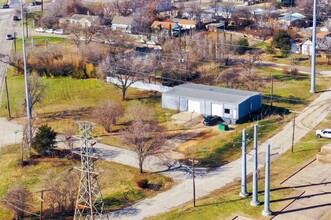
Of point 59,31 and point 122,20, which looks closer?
point 59,31

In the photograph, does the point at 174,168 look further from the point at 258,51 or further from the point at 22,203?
the point at 258,51

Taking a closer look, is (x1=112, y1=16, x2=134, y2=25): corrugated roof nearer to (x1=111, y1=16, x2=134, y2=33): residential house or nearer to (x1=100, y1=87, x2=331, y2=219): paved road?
(x1=111, y1=16, x2=134, y2=33): residential house

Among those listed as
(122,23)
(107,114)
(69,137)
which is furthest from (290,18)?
(69,137)

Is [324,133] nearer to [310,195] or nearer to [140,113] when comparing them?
[310,195]

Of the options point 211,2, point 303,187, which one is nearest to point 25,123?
point 303,187

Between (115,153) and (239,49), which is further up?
(239,49)

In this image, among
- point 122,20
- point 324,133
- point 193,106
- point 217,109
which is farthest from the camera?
point 122,20

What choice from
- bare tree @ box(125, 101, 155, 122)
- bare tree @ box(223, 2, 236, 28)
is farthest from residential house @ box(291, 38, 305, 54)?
bare tree @ box(125, 101, 155, 122)
